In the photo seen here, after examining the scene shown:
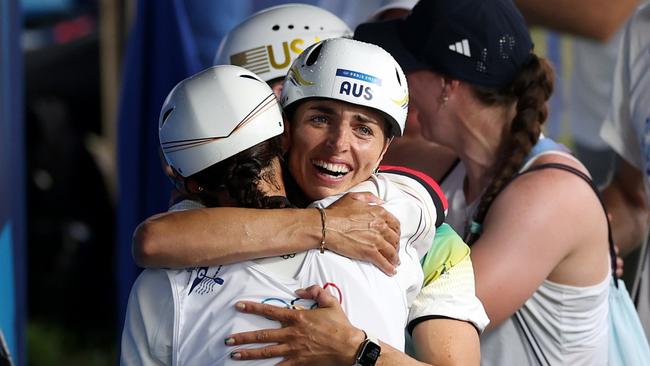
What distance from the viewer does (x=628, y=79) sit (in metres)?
4.93

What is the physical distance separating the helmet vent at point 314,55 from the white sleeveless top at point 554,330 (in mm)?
1004

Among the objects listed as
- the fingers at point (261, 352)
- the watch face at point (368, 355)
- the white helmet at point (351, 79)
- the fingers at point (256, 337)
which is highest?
the white helmet at point (351, 79)

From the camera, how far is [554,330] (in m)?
3.95

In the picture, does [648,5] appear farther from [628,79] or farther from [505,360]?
[505,360]

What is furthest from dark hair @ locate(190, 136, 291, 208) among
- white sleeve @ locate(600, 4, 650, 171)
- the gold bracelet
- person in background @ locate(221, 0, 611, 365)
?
white sleeve @ locate(600, 4, 650, 171)

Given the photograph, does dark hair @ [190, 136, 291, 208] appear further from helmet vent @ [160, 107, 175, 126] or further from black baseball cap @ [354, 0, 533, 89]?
black baseball cap @ [354, 0, 533, 89]

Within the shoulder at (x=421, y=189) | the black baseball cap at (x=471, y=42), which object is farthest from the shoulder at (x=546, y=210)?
the shoulder at (x=421, y=189)

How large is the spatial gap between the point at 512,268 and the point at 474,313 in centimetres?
55

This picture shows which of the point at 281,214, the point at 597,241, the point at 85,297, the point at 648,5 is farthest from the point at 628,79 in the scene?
the point at 85,297

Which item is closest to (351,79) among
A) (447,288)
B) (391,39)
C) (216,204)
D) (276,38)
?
(216,204)

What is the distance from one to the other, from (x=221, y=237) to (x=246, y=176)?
0.66 feet

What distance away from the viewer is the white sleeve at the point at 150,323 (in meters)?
3.00

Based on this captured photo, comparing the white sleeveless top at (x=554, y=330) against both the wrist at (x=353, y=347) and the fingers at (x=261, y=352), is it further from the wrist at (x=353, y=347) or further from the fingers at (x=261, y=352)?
the fingers at (x=261, y=352)

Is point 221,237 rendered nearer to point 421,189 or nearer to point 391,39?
point 421,189
